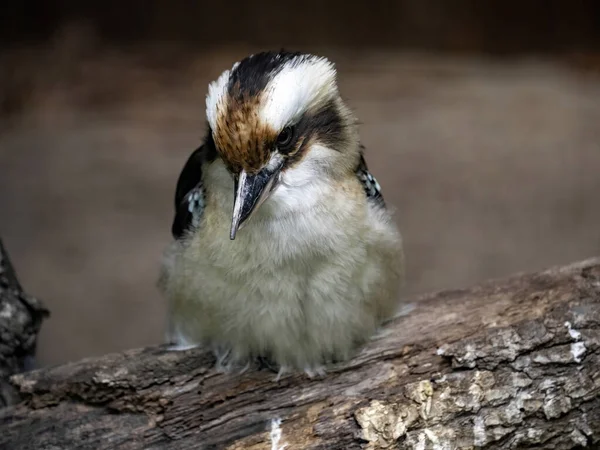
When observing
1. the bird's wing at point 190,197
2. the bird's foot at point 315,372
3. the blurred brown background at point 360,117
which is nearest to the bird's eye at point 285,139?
the bird's wing at point 190,197

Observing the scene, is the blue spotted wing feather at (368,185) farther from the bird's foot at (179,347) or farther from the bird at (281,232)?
the bird's foot at (179,347)

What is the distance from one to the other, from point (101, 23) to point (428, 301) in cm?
331

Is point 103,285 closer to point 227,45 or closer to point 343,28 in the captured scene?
point 227,45

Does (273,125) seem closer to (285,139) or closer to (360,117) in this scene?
(285,139)

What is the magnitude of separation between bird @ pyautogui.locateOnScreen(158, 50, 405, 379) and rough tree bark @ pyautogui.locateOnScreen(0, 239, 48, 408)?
17.6 inches

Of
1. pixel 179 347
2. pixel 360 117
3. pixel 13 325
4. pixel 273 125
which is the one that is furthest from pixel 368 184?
pixel 360 117

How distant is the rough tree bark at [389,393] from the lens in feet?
7.48

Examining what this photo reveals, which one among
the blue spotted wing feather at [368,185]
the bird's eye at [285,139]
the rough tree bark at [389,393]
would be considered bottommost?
the rough tree bark at [389,393]

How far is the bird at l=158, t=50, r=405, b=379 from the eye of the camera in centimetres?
211

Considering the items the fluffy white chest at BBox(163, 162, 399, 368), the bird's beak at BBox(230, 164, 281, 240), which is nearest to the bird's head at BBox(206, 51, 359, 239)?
the bird's beak at BBox(230, 164, 281, 240)

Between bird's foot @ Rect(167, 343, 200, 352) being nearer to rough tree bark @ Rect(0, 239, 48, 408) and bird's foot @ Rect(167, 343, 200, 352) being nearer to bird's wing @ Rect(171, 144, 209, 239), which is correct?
bird's wing @ Rect(171, 144, 209, 239)

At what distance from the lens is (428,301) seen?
2727 millimetres

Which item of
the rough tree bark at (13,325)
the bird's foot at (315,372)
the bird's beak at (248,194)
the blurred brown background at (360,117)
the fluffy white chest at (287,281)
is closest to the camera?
the bird's beak at (248,194)

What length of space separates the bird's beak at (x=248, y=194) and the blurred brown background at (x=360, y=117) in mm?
2573
